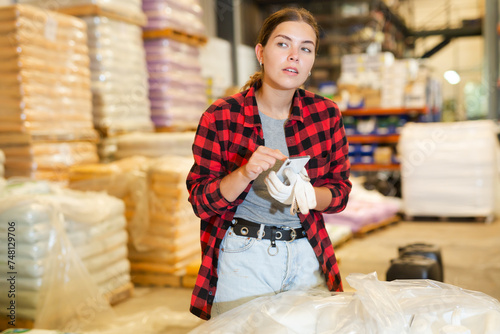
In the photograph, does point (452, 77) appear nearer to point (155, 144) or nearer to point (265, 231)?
point (155, 144)

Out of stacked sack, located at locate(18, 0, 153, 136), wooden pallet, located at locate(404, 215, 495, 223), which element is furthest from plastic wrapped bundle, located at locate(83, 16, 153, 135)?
wooden pallet, located at locate(404, 215, 495, 223)

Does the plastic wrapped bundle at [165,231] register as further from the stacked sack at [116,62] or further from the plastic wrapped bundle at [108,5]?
the plastic wrapped bundle at [108,5]

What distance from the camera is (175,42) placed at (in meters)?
5.78

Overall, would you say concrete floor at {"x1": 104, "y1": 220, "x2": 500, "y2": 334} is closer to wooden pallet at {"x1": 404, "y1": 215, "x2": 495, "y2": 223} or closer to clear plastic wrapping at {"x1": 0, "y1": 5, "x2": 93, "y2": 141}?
wooden pallet at {"x1": 404, "y1": 215, "x2": 495, "y2": 223}

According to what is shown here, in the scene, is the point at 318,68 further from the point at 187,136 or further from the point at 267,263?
the point at 267,263

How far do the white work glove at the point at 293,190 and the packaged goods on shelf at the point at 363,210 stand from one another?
14.0 feet

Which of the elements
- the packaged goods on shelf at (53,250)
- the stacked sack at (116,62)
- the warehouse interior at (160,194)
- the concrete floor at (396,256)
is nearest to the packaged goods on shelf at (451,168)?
the warehouse interior at (160,194)

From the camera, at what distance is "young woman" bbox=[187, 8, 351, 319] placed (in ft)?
5.64

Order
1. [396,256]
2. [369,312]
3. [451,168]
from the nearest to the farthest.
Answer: [369,312], [396,256], [451,168]

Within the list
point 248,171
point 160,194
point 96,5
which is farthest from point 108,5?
point 248,171

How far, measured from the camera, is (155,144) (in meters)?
4.71

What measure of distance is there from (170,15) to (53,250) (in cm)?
327

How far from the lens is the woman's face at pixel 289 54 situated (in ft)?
5.58

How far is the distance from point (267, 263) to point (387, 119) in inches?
289
